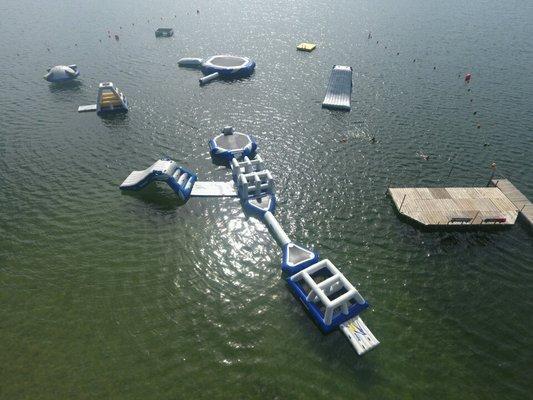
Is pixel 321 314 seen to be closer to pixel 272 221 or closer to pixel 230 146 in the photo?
pixel 272 221

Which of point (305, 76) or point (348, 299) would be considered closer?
point (348, 299)

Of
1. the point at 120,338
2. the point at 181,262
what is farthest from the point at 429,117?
the point at 120,338

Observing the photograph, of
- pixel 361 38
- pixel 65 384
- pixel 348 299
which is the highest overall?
pixel 361 38

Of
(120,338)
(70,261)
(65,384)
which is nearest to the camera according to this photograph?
(65,384)

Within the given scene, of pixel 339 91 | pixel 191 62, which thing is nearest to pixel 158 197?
pixel 339 91

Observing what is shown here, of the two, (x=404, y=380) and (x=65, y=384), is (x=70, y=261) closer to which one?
(x=65, y=384)

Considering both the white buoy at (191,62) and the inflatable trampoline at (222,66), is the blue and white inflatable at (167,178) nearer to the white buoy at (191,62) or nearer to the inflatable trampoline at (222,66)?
the inflatable trampoline at (222,66)

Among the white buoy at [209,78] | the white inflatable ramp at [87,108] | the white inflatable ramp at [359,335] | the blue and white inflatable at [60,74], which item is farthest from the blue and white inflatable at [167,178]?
the blue and white inflatable at [60,74]

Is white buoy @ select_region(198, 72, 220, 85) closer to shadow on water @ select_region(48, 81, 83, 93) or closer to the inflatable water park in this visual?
the inflatable water park
